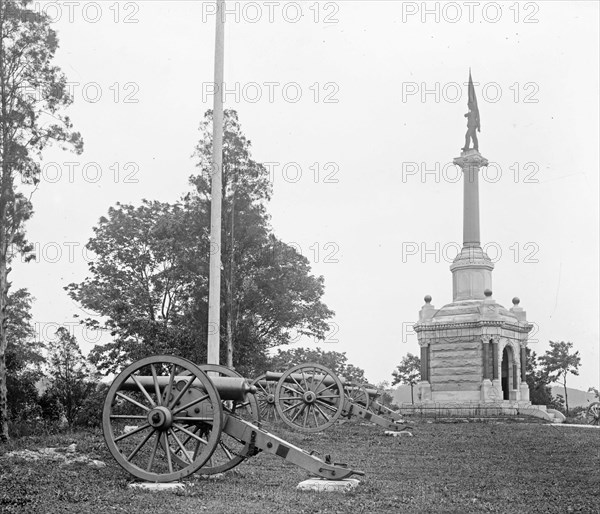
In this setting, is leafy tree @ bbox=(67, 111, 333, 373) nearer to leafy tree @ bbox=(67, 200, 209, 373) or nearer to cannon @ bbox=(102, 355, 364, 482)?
leafy tree @ bbox=(67, 200, 209, 373)

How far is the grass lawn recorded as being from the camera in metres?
8.81

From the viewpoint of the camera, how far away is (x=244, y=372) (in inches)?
1299

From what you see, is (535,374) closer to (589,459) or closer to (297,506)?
(589,459)

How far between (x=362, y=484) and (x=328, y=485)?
80cm

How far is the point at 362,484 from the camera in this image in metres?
10.6

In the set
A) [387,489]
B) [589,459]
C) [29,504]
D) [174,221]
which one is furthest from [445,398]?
[29,504]

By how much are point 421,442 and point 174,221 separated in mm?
17430

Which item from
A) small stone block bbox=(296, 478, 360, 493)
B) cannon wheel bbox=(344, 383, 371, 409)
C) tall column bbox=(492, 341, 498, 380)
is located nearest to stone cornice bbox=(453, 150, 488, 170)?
tall column bbox=(492, 341, 498, 380)

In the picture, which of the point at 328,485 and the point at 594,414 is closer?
the point at 328,485

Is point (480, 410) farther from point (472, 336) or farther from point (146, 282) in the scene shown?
point (146, 282)

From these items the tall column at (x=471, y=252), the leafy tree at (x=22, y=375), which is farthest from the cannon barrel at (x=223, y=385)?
the tall column at (x=471, y=252)

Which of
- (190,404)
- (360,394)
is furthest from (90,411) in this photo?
(190,404)

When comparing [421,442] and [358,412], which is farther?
[358,412]

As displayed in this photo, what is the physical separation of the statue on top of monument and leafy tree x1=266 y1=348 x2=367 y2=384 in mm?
12081
